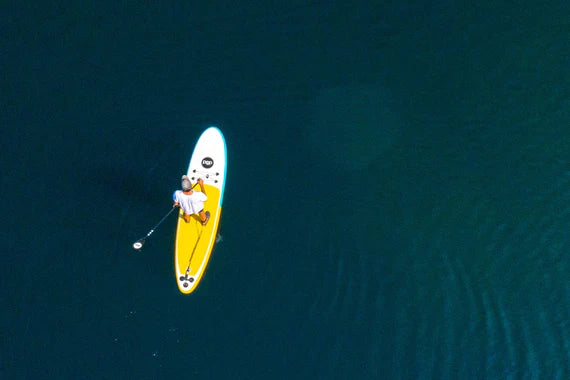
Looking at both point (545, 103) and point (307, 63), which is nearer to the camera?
point (545, 103)

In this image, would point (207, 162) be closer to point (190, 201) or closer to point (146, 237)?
point (190, 201)

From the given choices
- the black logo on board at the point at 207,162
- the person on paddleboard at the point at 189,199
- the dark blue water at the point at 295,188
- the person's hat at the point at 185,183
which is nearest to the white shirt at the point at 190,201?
the person on paddleboard at the point at 189,199

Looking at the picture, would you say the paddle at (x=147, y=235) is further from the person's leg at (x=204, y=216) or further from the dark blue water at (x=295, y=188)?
the person's leg at (x=204, y=216)

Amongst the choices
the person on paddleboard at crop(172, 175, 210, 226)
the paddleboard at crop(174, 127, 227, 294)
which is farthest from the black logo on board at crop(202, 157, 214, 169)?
the person on paddleboard at crop(172, 175, 210, 226)

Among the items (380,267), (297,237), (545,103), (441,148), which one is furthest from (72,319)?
(545,103)

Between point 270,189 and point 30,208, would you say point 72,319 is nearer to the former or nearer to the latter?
point 30,208

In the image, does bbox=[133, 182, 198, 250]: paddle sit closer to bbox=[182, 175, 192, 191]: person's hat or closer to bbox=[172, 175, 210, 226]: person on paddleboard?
bbox=[172, 175, 210, 226]: person on paddleboard
